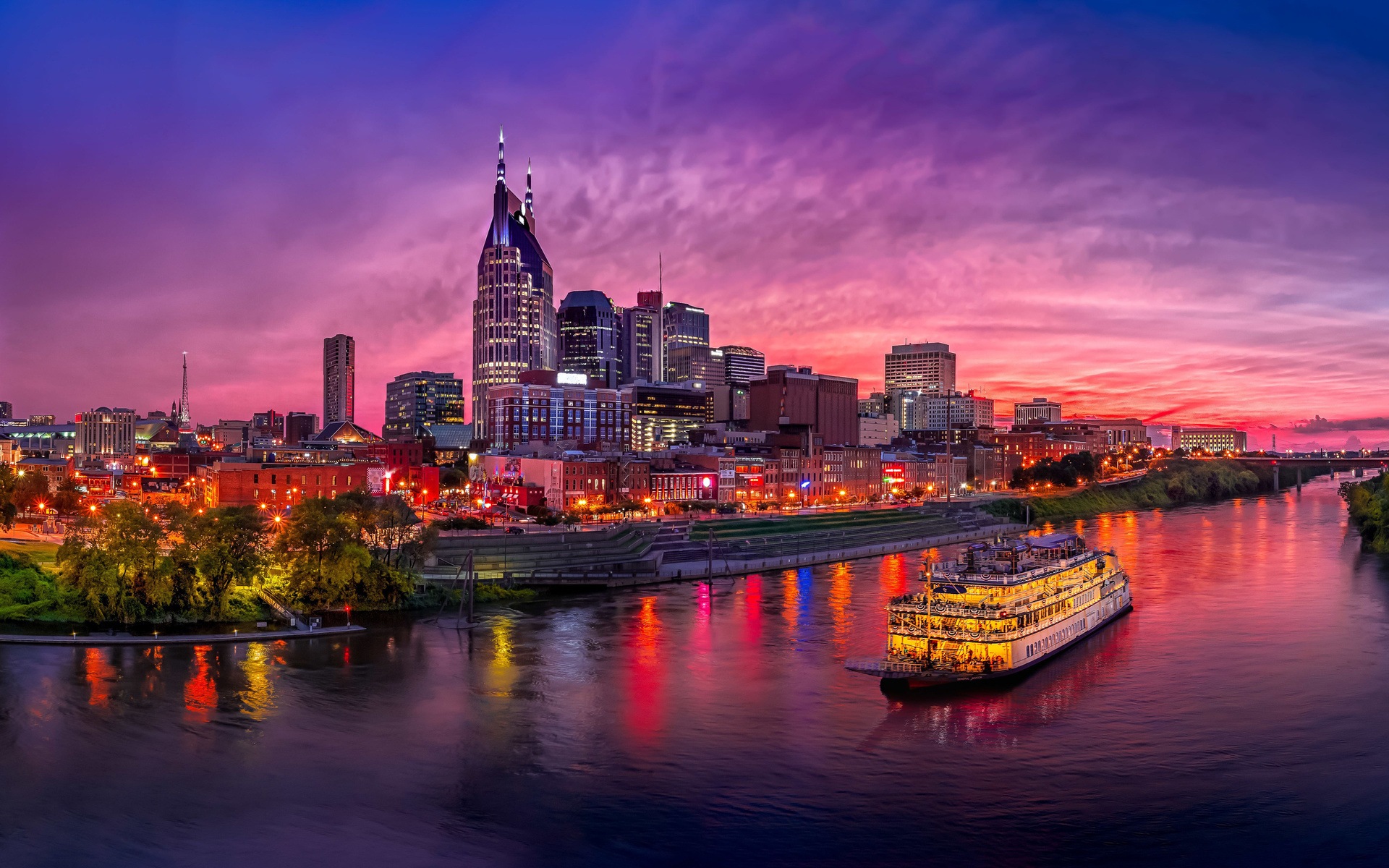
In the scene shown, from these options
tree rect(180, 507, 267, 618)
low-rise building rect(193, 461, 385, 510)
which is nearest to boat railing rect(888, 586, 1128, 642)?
tree rect(180, 507, 267, 618)

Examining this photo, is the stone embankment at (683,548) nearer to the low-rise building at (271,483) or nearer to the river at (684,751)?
the river at (684,751)

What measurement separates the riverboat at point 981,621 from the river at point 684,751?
4.77 ft

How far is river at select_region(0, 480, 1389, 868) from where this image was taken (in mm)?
30891

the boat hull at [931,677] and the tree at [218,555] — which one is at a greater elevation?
the tree at [218,555]

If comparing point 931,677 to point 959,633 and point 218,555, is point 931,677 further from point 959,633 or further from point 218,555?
point 218,555

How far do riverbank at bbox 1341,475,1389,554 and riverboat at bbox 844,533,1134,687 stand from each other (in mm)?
57775

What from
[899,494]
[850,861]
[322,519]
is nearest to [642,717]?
[850,861]

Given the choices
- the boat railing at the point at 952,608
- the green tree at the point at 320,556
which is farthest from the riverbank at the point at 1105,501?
the green tree at the point at 320,556

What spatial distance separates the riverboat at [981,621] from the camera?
4959cm

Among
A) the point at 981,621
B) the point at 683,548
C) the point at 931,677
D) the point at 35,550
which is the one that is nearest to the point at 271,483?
the point at 35,550

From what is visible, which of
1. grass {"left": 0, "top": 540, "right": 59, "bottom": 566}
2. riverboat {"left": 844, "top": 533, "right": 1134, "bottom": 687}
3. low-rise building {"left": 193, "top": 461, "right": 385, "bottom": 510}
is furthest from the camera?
low-rise building {"left": 193, "top": 461, "right": 385, "bottom": 510}

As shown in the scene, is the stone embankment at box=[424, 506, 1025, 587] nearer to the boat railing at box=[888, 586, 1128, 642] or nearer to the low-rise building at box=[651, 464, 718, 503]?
the low-rise building at box=[651, 464, 718, 503]

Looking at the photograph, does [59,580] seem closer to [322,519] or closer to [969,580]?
[322,519]

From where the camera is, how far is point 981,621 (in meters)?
50.8
